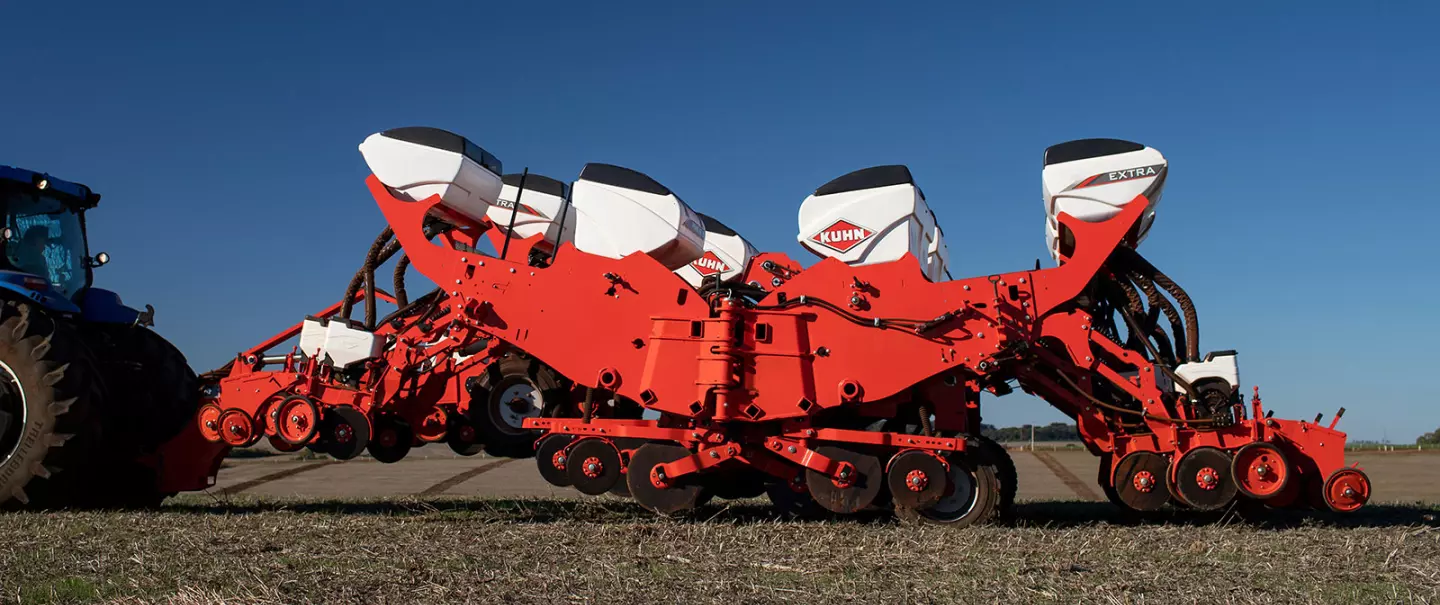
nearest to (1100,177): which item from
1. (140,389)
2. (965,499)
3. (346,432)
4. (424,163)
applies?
(965,499)

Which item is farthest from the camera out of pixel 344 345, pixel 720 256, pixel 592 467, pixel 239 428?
pixel 720 256

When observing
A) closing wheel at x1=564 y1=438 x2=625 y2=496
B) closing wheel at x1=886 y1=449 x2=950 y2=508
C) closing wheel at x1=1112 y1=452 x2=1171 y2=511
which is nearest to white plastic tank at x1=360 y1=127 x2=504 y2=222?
closing wheel at x1=564 y1=438 x2=625 y2=496

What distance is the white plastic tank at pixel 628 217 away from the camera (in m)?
9.18

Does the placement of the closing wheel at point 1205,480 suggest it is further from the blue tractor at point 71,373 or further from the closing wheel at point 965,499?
the blue tractor at point 71,373

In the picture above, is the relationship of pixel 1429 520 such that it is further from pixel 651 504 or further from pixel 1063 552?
pixel 651 504

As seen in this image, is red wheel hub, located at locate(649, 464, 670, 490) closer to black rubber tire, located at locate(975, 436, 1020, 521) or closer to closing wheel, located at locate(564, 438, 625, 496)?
closing wheel, located at locate(564, 438, 625, 496)

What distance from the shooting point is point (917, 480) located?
7941 mm

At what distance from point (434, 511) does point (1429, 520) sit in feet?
25.9

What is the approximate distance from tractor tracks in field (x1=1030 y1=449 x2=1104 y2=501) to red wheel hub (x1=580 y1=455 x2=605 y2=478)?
6379mm

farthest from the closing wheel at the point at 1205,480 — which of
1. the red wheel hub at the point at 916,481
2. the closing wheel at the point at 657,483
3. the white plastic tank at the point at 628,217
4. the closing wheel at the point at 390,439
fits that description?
the closing wheel at the point at 390,439

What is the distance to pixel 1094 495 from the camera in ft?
44.0

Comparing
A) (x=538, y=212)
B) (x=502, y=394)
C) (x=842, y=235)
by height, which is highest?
(x=538, y=212)

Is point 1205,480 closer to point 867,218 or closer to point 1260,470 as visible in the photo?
point 1260,470

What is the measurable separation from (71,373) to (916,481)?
237 inches
